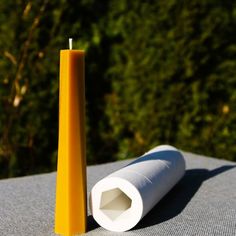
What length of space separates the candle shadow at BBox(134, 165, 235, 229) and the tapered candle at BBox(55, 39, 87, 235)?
0.18 meters

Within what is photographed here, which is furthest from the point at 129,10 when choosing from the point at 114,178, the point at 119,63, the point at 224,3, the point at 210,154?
the point at 114,178

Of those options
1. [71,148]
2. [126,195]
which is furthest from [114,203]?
[71,148]

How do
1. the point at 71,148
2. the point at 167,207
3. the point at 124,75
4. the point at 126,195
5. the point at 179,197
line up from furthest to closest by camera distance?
the point at 124,75 → the point at 179,197 → the point at 167,207 → the point at 126,195 → the point at 71,148

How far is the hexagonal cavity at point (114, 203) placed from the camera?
118 centimetres

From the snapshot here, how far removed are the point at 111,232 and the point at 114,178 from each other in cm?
14

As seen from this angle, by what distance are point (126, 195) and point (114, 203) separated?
2.3 inches

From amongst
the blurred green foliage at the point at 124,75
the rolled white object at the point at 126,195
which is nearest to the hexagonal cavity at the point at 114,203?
the rolled white object at the point at 126,195

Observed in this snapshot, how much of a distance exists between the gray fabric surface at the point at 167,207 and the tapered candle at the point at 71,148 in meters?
0.05

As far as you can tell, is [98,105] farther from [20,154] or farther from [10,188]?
[10,188]

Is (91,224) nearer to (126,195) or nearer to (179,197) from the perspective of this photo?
(126,195)

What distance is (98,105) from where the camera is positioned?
10.0ft

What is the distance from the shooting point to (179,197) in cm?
151

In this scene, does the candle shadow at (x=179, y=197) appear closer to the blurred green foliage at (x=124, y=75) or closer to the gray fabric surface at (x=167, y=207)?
the gray fabric surface at (x=167, y=207)

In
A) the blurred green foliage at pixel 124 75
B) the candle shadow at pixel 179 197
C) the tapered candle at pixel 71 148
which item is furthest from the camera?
the blurred green foliage at pixel 124 75
